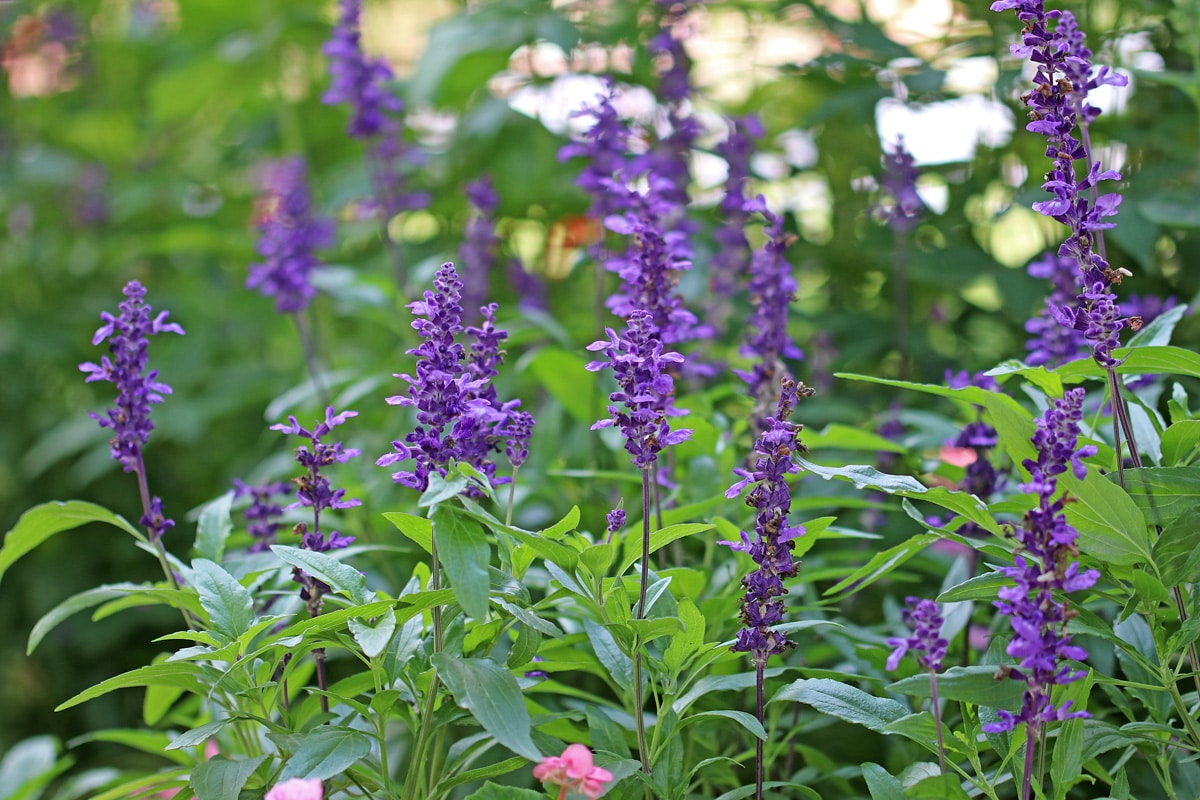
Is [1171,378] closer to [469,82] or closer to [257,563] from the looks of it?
[257,563]

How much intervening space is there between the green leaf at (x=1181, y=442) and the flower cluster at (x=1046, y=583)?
0.28 metres

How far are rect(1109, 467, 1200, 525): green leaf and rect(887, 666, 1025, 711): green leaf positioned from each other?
0.24m

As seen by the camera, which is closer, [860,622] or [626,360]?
[626,360]

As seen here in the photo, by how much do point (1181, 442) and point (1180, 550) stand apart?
0.60 ft

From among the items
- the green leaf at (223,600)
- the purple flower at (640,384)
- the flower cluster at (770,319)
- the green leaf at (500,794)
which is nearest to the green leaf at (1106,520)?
the purple flower at (640,384)

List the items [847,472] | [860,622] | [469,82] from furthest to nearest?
[469,82]
[860,622]
[847,472]

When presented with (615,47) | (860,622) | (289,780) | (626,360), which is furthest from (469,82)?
(289,780)

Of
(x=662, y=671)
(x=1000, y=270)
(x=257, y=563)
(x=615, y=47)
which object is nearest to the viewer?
(x=662, y=671)

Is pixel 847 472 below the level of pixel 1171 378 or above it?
above

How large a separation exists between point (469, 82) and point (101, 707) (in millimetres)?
2055

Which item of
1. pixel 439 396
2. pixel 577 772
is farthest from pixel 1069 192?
pixel 577 772

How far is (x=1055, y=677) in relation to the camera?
109 centimetres

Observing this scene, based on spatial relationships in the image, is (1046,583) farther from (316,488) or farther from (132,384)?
(132,384)

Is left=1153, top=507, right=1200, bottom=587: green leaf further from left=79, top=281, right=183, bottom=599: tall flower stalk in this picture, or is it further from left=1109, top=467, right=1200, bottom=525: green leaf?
left=79, top=281, right=183, bottom=599: tall flower stalk
